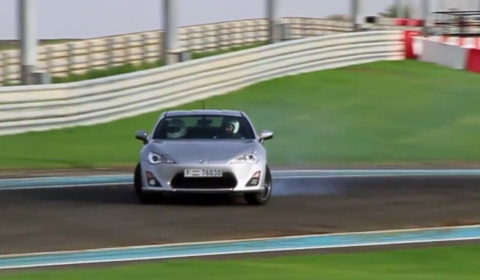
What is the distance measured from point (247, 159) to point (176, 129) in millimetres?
1289

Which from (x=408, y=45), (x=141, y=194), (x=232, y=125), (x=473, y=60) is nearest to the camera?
(x=141, y=194)

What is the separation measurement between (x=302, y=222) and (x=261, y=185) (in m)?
1.51

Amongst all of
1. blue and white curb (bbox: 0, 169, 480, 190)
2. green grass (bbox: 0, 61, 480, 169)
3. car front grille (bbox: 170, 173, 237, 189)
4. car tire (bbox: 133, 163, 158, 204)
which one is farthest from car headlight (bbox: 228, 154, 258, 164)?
green grass (bbox: 0, 61, 480, 169)

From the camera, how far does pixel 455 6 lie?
165ft

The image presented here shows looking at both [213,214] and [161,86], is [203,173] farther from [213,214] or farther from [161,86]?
[161,86]

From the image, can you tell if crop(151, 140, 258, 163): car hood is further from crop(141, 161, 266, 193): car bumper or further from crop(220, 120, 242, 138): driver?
crop(220, 120, 242, 138): driver

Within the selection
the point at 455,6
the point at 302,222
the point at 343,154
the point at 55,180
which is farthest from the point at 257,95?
the point at 455,6

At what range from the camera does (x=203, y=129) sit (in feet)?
46.8

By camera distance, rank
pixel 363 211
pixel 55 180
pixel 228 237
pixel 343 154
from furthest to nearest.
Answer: pixel 343 154 < pixel 55 180 < pixel 363 211 < pixel 228 237

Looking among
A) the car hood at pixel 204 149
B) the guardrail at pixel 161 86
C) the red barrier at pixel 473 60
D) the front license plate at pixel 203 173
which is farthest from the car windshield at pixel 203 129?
the red barrier at pixel 473 60

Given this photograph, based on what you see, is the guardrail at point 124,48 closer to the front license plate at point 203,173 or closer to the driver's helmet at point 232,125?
the driver's helmet at point 232,125

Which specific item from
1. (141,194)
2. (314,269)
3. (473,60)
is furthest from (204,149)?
(473,60)

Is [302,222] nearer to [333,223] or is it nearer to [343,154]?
[333,223]

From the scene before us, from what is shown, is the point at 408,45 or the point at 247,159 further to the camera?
the point at 408,45
